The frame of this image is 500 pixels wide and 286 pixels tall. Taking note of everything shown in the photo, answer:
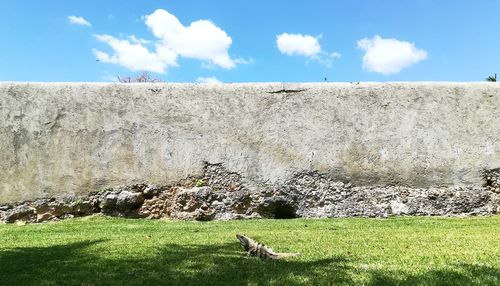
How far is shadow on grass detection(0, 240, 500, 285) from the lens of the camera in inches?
206

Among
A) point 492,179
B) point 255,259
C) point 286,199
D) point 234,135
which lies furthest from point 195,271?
point 492,179

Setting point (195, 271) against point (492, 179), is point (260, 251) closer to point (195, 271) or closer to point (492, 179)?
point (195, 271)

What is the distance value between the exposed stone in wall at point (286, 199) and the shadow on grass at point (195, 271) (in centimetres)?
585

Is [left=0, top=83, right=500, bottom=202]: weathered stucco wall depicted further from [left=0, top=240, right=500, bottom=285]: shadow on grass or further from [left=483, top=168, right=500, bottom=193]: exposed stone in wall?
[left=0, top=240, right=500, bottom=285]: shadow on grass

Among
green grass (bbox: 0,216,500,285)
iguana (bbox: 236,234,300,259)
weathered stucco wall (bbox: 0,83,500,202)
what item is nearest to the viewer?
green grass (bbox: 0,216,500,285)

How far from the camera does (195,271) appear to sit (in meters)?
5.98

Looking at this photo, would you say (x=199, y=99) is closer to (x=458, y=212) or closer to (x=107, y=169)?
(x=107, y=169)

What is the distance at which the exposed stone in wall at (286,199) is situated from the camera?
1355cm

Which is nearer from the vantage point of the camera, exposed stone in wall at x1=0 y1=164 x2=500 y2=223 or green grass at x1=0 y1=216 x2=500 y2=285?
green grass at x1=0 y1=216 x2=500 y2=285

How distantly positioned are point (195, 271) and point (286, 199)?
7.75m

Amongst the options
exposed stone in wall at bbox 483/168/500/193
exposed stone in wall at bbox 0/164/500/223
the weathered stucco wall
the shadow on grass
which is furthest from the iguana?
exposed stone in wall at bbox 483/168/500/193

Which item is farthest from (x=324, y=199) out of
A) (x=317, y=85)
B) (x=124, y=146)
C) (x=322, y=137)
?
(x=124, y=146)

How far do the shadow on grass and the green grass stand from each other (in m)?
0.01

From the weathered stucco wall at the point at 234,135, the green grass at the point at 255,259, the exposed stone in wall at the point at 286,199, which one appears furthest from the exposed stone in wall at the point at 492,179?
the green grass at the point at 255,259
